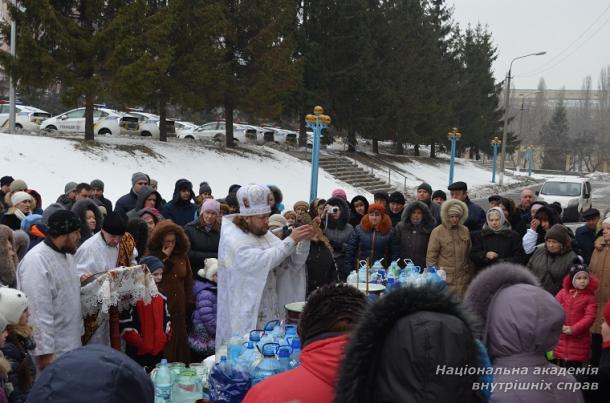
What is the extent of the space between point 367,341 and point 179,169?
21408mm

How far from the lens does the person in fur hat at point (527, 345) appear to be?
9.91 ft

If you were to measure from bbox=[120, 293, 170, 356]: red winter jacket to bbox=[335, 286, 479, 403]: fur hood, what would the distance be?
3076 millimetres

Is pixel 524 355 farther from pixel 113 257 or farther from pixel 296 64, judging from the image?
pixel 296 64

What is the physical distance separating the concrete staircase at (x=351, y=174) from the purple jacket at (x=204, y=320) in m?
24.5

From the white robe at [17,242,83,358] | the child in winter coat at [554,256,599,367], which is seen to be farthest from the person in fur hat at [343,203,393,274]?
the white robe at [17,242,83,358]

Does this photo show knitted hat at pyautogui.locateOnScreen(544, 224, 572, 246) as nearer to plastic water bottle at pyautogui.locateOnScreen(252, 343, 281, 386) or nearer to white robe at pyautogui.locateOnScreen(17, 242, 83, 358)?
plastic water bottle at pyautogui.locateOnScreen(252, 343, 281, 386)

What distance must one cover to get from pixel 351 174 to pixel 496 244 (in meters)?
24.9

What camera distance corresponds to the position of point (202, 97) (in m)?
24.4

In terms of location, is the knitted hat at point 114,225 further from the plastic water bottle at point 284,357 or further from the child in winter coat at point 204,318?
the plastic water bottle at point 284,357

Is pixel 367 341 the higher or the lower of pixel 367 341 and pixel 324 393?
the higher

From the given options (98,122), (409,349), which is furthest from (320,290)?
(98,122)

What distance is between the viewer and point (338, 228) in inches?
352

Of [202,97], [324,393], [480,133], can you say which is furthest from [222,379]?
[480,133]

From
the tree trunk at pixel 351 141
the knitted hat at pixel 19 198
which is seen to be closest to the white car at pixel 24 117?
the tree trunk at pixel 351 141
